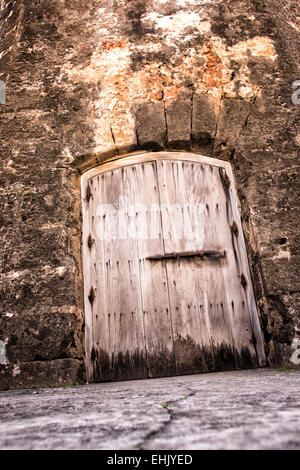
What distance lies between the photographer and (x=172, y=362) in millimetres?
2539

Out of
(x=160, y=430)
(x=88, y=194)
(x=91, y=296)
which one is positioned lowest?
(x=160, y=430)

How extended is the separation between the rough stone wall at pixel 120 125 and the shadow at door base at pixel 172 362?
19 centimetres

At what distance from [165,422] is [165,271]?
1.86 m

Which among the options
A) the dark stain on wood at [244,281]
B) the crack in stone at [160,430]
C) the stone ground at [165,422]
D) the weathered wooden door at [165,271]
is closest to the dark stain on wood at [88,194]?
the weathered wooden door at [165,271]

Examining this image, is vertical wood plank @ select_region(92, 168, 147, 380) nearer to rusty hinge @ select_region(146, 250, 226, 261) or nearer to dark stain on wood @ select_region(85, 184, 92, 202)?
dark stain on wood @ select_region(85, 184, 92, 202)

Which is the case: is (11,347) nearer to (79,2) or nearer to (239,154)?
(239,154)

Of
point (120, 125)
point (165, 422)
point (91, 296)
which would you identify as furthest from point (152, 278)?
point (165, 422)

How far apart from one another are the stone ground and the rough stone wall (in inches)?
44.6

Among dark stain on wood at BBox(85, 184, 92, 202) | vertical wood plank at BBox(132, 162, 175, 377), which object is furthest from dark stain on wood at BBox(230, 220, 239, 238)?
dark stain on wood at BBox(85, 184, 92, 202)

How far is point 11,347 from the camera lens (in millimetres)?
2447

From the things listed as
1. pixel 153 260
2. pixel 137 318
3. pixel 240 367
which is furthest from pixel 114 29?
pixel 240 367

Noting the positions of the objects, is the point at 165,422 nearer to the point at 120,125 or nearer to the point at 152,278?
the point at 152,278

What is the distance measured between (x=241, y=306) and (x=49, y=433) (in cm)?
204
